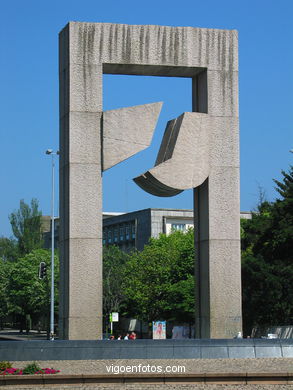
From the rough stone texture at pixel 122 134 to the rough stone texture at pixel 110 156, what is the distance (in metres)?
0.25

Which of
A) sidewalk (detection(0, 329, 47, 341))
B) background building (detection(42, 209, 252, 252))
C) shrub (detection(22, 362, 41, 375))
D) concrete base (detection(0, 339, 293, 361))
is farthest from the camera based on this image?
background building (detection(42, 209, 252, 252))

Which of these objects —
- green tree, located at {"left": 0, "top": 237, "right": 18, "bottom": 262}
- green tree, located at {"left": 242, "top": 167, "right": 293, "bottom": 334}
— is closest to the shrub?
green tree, located at {"left": 242, "top": 167, "right": 293, "bottom": 334}

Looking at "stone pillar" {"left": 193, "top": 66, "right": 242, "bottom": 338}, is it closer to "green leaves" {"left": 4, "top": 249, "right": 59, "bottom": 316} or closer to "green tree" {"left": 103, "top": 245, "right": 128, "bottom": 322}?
"green tree" {"left": 103, "top": 245, "right": 128, "bottom": 322}

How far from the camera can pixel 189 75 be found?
2684 cm

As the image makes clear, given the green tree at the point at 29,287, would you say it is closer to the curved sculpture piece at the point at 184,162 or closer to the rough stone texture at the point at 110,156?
the rough stone texture at the point at 110,156

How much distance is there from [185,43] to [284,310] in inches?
857

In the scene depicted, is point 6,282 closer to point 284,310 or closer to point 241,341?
point 284,310

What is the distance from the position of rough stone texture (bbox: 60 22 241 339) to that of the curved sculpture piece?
0.15 meters

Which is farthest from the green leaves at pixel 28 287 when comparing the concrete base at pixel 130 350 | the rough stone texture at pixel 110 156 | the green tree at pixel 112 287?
the concrete base at pixel 130 350

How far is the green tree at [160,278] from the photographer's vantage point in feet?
208

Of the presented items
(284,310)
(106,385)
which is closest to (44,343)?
(106,385)

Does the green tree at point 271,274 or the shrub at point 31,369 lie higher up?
the green tree at point 271,274

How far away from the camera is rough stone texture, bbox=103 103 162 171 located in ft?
82.9

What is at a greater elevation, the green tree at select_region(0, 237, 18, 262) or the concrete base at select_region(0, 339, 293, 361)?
the green tree at select_region(0, 237, 18, 262)
